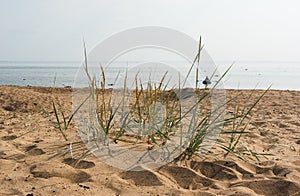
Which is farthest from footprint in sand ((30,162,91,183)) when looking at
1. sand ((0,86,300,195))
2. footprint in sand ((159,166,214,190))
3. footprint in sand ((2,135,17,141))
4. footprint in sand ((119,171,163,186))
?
footprint in sand ((2,135,17,141))

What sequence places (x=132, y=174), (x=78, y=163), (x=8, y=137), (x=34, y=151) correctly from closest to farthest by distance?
(x=132, y=174) < (x=78, y=163) < (x=34, y=151) < (x=8, y=137)

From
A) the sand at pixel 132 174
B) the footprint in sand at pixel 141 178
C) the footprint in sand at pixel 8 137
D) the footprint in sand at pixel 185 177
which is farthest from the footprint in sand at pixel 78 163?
the footprint in sand at pixel 8 137

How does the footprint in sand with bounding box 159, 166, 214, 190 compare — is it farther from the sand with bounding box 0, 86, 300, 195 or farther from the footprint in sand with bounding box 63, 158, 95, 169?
the footprint in sand with bounding box 63, 158, 95, 169

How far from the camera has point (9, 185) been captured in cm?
195

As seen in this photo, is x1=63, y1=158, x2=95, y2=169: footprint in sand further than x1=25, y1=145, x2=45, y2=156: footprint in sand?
No

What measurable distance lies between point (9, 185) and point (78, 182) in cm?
41

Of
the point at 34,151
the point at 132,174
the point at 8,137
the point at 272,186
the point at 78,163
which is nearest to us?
the point at 272,186

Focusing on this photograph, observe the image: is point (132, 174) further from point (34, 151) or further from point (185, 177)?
point (34, 151)

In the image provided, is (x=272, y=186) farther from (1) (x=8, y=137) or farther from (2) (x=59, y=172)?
(1) (x=8, y=137)

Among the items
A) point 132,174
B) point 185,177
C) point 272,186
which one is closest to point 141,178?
point 132,174

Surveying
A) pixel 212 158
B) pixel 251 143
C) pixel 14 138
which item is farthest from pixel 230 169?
pixel 14 138

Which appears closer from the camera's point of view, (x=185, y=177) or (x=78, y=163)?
(x=185, y=177)

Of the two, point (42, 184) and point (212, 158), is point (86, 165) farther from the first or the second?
point (212, 158)

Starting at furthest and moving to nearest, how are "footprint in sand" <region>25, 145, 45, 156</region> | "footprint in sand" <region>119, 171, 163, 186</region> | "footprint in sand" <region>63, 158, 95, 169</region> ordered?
1. "footprint in sand" <region>25, 145, 45, 156</region>
2. "footprint in sand" <region>63, 158, 95, 169</region>
3. "footprint in sand" <region>119, 171, 163, 186</region>
